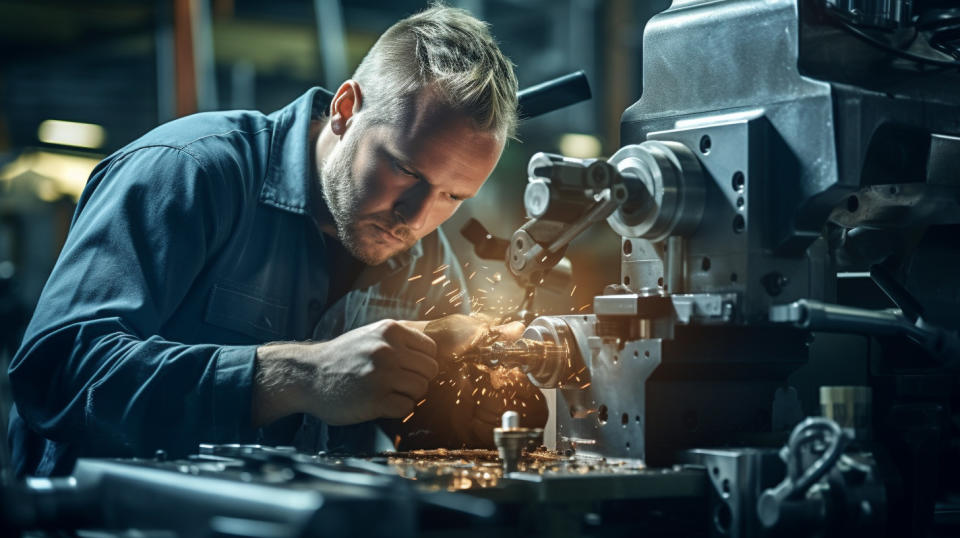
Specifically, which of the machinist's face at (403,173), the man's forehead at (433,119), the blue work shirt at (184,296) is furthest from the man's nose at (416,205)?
the blue work shirt at (184,296)

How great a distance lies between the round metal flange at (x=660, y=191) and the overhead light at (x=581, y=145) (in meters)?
4.52

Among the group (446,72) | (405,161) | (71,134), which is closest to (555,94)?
(446,72)

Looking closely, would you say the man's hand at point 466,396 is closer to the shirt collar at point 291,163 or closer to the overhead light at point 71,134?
the shirt collar at point 291,163

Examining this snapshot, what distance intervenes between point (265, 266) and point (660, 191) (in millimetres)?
1124

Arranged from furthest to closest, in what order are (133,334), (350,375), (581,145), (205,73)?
(581,145) → (205,73) → (133,334) → (350,375)

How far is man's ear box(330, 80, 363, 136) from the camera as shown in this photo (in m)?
2.49

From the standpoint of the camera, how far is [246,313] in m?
2.31

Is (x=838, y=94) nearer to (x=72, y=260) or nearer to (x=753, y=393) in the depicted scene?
(x=753, y=393)

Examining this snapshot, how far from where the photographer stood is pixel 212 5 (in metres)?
5.27

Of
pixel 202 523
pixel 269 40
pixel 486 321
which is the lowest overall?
pixel 202 523

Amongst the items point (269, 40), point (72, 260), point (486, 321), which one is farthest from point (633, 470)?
point (269, 40)

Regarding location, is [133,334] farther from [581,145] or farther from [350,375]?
[581,145]

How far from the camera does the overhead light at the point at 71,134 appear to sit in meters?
5.32

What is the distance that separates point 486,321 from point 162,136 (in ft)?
3.00
